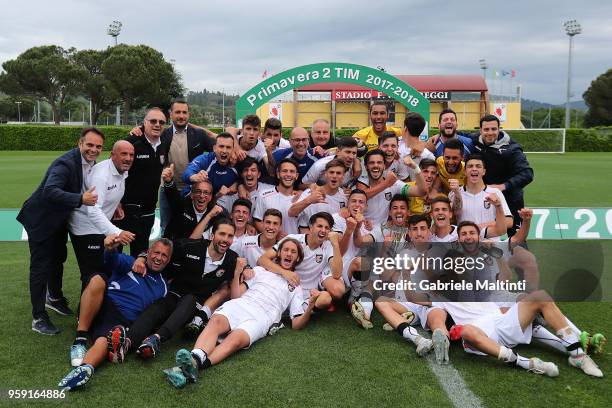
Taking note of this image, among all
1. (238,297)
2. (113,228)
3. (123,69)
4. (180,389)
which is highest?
(123,69)

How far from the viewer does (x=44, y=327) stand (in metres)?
4.24

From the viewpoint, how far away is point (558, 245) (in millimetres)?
7652

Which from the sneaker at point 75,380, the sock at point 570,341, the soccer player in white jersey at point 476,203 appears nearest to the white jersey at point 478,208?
the soccer player in white jersey at point 476,203

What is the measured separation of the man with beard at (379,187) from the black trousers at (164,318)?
6.81 feet

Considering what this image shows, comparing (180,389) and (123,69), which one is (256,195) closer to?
(180,389)

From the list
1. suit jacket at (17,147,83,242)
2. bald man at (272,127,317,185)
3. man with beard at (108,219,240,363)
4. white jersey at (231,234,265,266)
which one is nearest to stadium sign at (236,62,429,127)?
bald man at (272,127,317,185)

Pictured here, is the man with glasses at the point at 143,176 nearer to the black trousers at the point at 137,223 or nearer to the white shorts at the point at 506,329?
the black trousers at the point at 137,223

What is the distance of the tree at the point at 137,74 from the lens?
44.6 meters

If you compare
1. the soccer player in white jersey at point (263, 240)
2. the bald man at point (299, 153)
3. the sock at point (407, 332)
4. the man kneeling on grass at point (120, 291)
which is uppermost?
the bald man at point (299, 153)

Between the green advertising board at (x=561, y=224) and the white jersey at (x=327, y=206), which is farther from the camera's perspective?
the green advertising board at (x=561, y=224)

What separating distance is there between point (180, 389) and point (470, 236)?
102 inches

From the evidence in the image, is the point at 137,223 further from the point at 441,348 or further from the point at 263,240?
the point at 441,348

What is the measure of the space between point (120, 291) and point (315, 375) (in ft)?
5.63

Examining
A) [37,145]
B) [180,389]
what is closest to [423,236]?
[180,389]
